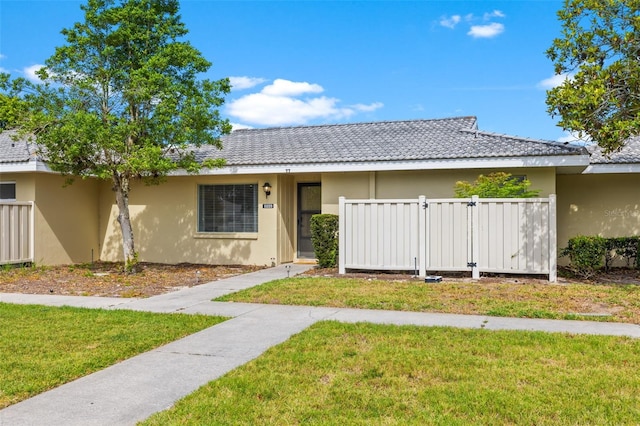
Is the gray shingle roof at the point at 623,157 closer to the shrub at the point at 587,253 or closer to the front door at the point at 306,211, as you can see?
the shrub at the point at 587,253

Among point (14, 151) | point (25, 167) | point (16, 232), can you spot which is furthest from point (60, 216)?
point (14, 151)

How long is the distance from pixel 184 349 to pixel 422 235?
660 centimetres

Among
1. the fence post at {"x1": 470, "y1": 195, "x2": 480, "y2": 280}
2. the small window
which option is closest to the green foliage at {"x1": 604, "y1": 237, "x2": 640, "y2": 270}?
the fence post at {"x1": 470, "y1": 195, "x2": 480, "y2": 280}

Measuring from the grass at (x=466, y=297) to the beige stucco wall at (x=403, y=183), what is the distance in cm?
321

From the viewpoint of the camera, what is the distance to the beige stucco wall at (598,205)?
13305 millimetres

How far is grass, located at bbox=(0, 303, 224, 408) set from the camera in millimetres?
4637

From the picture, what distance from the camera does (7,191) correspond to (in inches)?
559

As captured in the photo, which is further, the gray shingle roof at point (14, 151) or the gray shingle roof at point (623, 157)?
the gray shingle roof at point (14, 151)

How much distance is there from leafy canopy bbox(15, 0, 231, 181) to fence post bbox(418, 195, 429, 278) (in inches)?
197

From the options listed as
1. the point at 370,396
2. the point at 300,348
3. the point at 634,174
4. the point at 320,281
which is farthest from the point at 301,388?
the point at 634,174

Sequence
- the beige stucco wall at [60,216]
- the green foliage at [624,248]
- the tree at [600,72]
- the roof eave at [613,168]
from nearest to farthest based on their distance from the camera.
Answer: the tree at [600,72] < the green foliage at [624,248] < the roof eave at [613,168] < the beige stucco wall at [60,216]

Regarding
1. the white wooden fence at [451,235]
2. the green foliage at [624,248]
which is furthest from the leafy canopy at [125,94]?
the green foliage at [624,248]

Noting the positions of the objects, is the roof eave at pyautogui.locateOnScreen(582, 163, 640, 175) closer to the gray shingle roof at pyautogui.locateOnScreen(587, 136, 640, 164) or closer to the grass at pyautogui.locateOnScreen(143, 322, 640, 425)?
the gray shingle roof at pyautogui.locateOnScreen(587, 136, 640, 164)

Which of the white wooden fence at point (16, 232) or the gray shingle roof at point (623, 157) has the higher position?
the gray shingle roof at point (623, 157)
